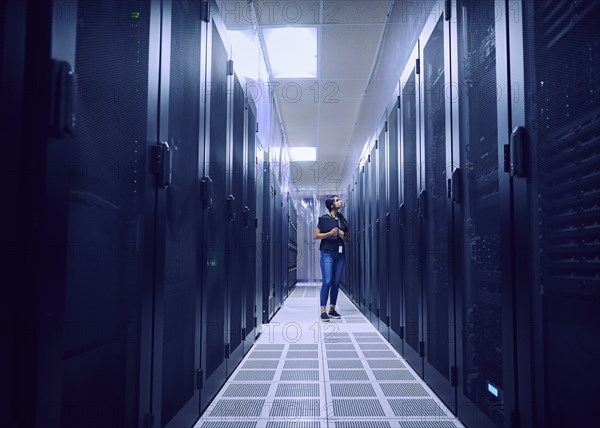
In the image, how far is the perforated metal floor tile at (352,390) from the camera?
217cm

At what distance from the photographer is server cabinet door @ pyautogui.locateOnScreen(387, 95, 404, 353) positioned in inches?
121

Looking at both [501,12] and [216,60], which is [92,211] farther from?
[216,60]

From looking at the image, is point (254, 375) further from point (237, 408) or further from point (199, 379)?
point (199, 379)

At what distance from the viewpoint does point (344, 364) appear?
9.16 ft

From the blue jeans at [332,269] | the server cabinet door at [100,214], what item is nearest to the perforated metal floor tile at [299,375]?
the server cabinet door at [100,214]

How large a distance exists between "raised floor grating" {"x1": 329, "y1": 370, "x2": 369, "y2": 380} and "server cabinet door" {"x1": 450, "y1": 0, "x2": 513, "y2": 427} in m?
0.74

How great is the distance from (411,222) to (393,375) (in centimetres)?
86

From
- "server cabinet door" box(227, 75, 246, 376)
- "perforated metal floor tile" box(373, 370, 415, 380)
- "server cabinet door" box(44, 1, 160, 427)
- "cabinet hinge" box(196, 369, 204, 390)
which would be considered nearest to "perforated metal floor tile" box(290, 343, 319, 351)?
"server cabinet door" box(227, 75, 246, 376)

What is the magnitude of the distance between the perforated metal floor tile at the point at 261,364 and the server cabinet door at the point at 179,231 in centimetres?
91

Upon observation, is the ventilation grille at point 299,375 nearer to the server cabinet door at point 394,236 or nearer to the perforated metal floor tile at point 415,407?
the perforated metal floor tile at point 415,407

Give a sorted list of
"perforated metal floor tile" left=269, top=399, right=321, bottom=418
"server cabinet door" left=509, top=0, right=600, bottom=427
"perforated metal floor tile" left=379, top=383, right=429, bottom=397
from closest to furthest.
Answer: "server cabinet door" left=509, top=0, right=600, bottom=427 < "perforated metal floor tile" left=269, top=399, right=321, bottom=418 < "perforated metal floor tile" left=379, top=383, right=429, bottom=397

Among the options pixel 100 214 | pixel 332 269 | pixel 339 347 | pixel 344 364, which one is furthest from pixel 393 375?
pixel 332 269

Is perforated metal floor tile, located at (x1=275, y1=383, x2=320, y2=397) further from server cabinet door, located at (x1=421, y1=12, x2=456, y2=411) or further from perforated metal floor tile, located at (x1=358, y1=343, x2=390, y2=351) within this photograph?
perforated metal floor tile, located at (x1=358, y1=343, x2=390, y2=351)

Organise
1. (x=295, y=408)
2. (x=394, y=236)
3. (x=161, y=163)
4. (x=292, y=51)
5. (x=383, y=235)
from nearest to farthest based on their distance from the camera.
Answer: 1. (x=161, y=163)
2. (x=295, y=408)
3. (x=394, y=236)
4. (x=383, y=235)
5. (x=292, y=51)
